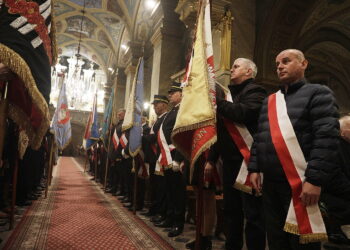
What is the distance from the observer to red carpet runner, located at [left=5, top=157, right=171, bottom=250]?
2.45 meters

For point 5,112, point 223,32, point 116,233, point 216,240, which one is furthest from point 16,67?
point 223,32

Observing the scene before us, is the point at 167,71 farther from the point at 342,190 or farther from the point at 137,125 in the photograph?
the point at 342,190

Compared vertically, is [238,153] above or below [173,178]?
above

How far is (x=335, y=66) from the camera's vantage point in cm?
1170

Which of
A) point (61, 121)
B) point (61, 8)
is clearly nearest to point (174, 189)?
point (61, 121)

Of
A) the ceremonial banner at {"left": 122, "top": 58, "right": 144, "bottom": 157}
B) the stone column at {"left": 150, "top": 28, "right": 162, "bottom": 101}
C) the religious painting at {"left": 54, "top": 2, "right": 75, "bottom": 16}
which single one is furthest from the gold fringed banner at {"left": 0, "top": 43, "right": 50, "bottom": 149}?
the religious painting at {"left": 54, "top": 2, "right": 75, "bottom": 16}

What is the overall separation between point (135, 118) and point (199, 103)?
7.88 feet

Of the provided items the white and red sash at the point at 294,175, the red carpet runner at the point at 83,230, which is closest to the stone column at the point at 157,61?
the red carpet runner at the point at 83,230

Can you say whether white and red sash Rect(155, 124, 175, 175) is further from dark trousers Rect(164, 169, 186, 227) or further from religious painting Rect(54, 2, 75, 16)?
religious painting Rect(54, 2, 75, 16)

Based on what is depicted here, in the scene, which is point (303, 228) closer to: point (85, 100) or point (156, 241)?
point (156, 241)

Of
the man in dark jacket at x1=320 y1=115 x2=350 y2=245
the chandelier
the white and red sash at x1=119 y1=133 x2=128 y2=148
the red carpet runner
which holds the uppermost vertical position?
the chandelier

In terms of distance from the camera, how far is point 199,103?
6.75 feet

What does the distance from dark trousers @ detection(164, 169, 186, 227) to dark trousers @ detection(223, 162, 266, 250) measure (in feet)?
3.56

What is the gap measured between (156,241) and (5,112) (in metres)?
1.81
